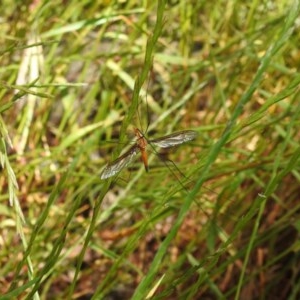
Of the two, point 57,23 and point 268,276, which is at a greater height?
point 57,23

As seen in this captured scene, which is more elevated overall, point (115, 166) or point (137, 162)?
point (137, 162)

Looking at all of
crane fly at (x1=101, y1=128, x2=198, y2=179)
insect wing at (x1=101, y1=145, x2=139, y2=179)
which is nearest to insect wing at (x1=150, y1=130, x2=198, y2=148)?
crane fly at (x1=101, y1=128, x2=198, y2=179)

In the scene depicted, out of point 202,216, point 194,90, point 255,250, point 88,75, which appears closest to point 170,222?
point 202,216

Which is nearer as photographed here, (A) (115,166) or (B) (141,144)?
(A) (115,166)

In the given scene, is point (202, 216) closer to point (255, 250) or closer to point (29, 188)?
point (255, 250)

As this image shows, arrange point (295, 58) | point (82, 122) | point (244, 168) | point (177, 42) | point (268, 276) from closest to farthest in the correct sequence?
1. point (244, 168)
2. point (268, 276)
3. point (82, 122)
4. point (295, 58)
5. point (177, 42)

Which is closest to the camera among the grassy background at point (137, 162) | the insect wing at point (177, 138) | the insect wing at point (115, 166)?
the insect wing at point (115, 166)

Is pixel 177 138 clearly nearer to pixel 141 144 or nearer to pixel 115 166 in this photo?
pixel 141 144

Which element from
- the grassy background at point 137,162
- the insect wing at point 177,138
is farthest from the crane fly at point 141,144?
the grassy background at point 137,162

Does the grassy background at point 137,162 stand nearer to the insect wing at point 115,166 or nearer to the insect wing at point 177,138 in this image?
the insect wing at point 177,138

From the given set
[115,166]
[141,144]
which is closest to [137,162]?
[141,144]

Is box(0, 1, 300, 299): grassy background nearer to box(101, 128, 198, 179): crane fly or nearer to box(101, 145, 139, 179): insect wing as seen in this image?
box(101, 128, 198, 179): crane fly
